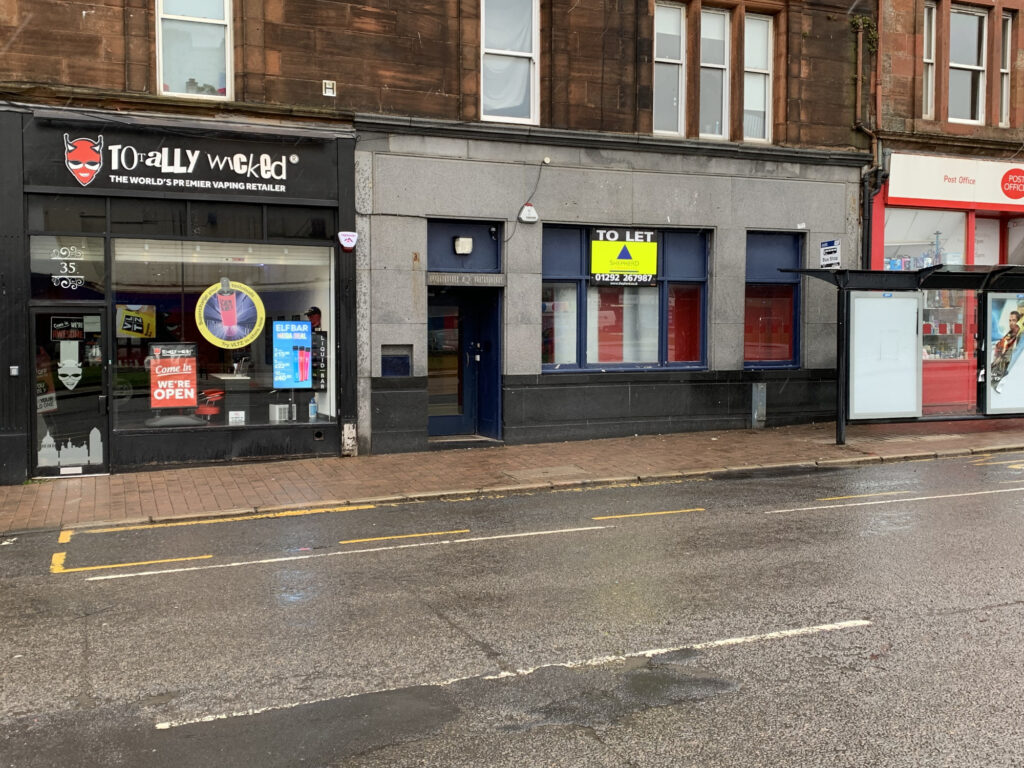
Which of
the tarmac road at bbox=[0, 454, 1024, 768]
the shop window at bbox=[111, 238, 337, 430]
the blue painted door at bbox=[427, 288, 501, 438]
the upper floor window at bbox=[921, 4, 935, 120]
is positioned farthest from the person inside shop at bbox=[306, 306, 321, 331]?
the upper floor window at bbox=[921, 4, 935, 120]

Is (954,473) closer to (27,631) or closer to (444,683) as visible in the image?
(444,683)

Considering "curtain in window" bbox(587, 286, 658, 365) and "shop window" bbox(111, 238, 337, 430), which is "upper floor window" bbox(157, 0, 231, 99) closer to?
"shop window" bbox(111, 238, 337, 430)

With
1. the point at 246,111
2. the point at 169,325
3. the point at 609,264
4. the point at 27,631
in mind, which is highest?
the point at 246,111

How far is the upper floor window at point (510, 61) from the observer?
15414mm

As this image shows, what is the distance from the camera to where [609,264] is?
1619cm

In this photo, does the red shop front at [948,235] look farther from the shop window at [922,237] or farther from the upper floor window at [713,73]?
the upper floor window at [713,73]

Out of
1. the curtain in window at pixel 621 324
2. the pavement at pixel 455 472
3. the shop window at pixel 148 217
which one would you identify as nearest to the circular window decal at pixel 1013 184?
the pavement at pixel 455 472

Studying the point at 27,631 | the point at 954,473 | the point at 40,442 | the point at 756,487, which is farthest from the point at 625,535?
the point at 40,442

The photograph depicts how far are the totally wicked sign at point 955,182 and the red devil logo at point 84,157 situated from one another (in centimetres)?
1412

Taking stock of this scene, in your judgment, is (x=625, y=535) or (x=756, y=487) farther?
(x=756, y=487)

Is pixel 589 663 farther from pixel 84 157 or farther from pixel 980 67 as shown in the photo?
pixel 980 67

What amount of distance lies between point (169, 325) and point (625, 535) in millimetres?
7797

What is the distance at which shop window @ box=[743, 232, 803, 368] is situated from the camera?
17312mm

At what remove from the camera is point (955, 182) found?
739 inches
